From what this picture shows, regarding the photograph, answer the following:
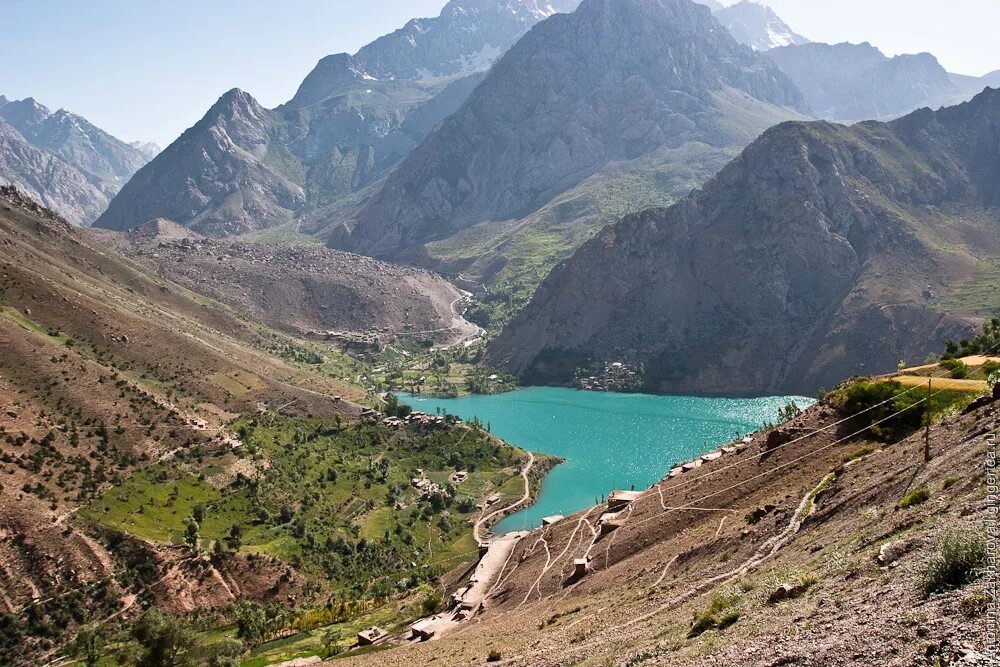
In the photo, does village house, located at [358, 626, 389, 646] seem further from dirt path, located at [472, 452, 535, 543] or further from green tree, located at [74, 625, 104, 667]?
dirt path, located at [472, 452, 535, 543]

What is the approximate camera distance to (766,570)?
22.5 metres

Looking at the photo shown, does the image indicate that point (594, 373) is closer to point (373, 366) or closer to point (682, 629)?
point (373, 366)

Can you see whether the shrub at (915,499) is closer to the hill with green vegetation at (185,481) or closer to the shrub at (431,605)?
the shrub at (431,605)

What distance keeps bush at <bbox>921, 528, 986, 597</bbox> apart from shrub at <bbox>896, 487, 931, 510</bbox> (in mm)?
6886

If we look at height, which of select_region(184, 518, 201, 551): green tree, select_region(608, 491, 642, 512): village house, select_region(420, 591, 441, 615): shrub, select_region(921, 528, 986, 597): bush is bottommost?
select_region(420, 591, 441, 615): shrub

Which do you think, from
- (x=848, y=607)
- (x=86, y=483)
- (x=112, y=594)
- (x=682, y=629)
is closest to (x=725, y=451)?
(x=682, y=629)

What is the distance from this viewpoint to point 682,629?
1912cm

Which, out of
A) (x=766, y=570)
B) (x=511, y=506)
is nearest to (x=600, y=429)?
(x=511, y=506)

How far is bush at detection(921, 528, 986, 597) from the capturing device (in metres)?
12.8

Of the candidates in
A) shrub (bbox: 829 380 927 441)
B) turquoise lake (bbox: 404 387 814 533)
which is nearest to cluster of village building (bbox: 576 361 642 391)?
turquoise lake (bbox: 404 387 814 533)

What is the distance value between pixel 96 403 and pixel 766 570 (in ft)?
267

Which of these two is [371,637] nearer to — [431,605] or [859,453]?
[431,605]

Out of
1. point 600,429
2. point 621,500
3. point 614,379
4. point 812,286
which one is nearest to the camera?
point 621,500

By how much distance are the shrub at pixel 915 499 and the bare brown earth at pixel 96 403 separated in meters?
60.9
